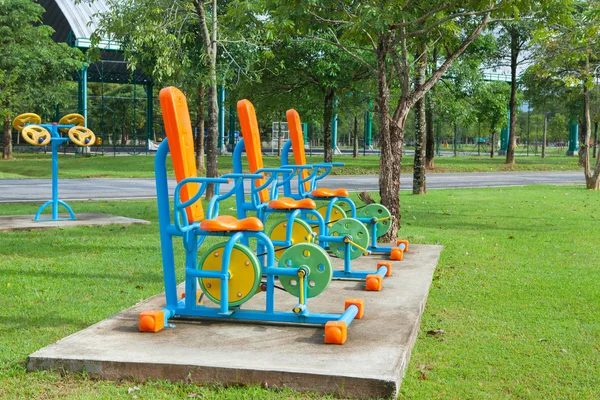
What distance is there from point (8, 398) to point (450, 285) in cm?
461

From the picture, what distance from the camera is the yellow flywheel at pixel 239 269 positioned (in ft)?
16.5

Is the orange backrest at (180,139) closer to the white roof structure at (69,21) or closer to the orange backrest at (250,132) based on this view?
the orange backrest at (250,132)

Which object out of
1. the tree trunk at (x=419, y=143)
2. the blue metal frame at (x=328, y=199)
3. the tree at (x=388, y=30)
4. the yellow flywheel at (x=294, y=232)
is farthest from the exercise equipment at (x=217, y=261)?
the tree trunk at (x=419, y=143)

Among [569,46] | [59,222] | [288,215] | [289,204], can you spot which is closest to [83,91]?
[569,46]

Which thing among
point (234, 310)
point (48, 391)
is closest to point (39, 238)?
point (234, 310)

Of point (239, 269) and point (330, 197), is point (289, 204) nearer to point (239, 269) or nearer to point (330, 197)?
point (239, 269)

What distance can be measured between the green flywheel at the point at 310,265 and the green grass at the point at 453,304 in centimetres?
86

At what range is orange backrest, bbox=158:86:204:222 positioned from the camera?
16.9 ft

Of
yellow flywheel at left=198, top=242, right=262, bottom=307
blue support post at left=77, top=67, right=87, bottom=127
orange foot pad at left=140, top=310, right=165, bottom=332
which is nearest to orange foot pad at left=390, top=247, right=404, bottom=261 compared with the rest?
yellow flywheel at left=198, top=242, right=262, bottom=307

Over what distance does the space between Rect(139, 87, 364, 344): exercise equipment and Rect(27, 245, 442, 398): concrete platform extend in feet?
0.35

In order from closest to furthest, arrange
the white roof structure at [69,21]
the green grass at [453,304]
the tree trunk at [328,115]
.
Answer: the green grass at [453,304], the tree trunk at [328,115], the white roof structure at [69,21]

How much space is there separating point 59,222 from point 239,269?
23.5ft

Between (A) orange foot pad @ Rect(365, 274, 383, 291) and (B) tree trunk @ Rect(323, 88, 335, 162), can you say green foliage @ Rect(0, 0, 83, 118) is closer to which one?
(B) tree trunk @ Rect(323, 88, 335, 162)

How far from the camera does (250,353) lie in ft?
14.9
